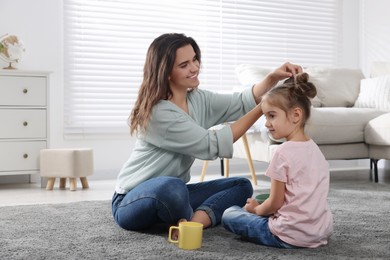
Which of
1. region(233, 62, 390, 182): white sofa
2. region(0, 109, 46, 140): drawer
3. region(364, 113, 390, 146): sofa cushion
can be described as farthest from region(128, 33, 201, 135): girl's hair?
region(364, 113, 390, 146): sofa cushion

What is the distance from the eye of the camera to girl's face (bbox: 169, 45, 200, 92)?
6.29ft

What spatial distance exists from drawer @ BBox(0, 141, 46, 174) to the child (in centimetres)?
231

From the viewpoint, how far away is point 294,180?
1591 millimetres

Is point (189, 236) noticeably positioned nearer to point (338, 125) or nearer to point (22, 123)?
point (338, 125)

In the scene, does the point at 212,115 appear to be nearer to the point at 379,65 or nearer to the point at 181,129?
the point at 181,129

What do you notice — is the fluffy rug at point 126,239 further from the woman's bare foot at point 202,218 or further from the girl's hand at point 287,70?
the girl's hand at point 287,70

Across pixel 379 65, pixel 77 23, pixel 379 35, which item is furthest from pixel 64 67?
pixel 379 35

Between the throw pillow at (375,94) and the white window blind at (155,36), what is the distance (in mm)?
1053

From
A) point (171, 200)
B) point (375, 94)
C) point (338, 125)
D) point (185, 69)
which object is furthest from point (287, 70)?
point (375, 94)

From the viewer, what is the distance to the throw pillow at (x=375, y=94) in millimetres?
4078

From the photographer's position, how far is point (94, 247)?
66.8 inches

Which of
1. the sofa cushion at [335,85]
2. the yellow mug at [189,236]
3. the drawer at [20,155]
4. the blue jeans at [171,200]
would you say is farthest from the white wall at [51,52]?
the yellow mug at [189,236]

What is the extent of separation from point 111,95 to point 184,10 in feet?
3.10

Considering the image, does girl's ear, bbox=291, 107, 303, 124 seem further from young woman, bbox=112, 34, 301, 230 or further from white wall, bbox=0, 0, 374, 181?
white wall, bbox=0, 0, 374, 181
